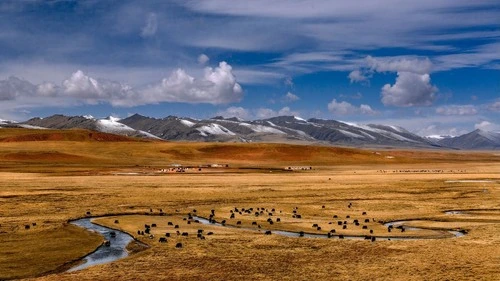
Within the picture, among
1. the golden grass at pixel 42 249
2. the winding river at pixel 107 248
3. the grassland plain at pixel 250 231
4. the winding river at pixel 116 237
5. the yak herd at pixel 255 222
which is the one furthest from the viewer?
the yak herd at pixel 255 222

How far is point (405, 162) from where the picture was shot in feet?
638

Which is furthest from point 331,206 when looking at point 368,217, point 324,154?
point 324,154

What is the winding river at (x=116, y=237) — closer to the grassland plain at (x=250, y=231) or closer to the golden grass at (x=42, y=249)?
the golden grass at (x=42, y=249)

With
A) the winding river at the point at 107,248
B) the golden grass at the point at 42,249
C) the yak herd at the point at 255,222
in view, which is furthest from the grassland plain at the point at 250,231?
the winding river at the point at 107,248

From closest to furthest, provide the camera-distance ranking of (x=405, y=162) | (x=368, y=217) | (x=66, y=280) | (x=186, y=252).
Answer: (x=66, y=280) < (x=186, y=252) < (x=368, y=217) < (x=405, y=162)

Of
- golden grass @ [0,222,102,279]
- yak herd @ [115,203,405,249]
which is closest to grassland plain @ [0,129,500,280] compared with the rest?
golden grass @ [0,222,102,279]

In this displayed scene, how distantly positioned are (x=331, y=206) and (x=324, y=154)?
456ft

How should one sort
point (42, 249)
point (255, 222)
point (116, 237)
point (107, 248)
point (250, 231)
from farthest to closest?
point (255, 222)
point (250, 231)
point (116, 237)
point (107, 248)
point (42, 249)

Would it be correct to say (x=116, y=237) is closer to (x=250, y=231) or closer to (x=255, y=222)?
(x=250, y=231)

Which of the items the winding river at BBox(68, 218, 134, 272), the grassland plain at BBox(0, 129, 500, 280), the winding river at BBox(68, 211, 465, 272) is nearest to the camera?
the grassland plain at BBox(0, 129, 500, 280)

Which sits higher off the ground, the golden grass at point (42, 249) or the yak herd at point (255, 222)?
the yak herd at point (255, 222)

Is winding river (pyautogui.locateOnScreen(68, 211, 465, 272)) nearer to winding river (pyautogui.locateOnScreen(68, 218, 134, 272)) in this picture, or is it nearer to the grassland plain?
winding river (pyautogui.locateOnScreen(68, 218, 134, 272))

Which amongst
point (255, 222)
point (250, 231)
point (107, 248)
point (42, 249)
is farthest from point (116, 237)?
point (255, 222)

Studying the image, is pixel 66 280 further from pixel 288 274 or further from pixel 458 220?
pixel 458 220
